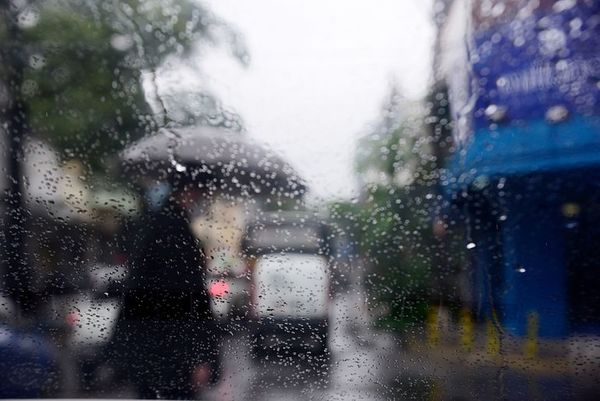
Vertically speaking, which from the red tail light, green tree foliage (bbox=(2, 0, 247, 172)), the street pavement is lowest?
the street pavement

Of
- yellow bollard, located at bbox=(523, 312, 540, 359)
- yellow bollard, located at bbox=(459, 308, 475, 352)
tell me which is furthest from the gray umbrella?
yellow bollard, located at bbox=(523, 312, 540, 359)

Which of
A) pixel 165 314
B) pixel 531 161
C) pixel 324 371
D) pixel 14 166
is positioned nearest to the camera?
pixel 324 371

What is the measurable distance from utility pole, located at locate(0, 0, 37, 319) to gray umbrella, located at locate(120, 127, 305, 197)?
0.52 m

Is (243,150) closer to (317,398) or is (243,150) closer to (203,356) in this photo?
(203,356)

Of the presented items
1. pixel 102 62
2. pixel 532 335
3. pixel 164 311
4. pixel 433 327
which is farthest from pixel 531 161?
pixel 102 62

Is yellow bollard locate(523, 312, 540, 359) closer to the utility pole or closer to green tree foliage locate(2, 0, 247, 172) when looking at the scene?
green tree foliage locate(2, 0, 247, 172)

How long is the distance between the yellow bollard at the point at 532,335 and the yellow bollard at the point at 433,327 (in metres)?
0.39

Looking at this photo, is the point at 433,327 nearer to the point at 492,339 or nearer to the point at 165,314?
the point at 492,339

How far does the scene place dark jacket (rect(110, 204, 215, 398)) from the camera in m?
2.08

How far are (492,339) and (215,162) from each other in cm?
159

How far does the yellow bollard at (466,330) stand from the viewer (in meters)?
2.22

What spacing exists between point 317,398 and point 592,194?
6.73 ft

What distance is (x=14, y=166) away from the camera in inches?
97.7

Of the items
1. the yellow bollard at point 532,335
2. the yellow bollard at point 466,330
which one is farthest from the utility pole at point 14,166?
the yellow bollard at point 532,335
